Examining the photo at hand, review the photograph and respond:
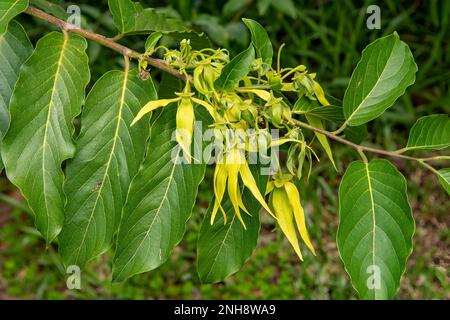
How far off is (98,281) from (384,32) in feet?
5.61

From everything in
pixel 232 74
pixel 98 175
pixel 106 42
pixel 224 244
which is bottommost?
pixel 224 244

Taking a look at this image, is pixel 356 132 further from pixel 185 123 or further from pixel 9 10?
pixel 9 10

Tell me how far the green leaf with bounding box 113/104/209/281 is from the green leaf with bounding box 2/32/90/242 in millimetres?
109

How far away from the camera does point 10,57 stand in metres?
1.15

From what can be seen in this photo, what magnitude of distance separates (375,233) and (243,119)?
0.92ft

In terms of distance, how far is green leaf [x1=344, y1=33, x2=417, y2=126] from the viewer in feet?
3.69

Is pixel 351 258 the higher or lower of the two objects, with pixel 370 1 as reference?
lower

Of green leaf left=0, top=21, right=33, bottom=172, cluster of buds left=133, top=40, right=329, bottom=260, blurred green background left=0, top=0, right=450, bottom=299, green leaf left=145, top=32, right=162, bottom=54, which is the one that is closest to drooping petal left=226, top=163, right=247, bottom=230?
cluster of buds left=133, top=40, right=329, bottom=260

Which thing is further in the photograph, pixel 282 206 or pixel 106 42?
pixel 106 42

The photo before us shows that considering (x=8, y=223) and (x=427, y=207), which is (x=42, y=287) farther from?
(x=427, y=207)

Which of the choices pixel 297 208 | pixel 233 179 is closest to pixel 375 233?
pixel 297 208

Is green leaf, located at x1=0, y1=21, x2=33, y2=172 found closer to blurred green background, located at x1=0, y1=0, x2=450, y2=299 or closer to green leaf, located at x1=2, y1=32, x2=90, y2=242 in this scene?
green leaf, located at x1=2, y1=32, x2=90, y2=242

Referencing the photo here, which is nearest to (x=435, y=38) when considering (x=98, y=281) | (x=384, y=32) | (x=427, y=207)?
(x=384, y=32)

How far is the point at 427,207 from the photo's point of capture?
289 centimetres
